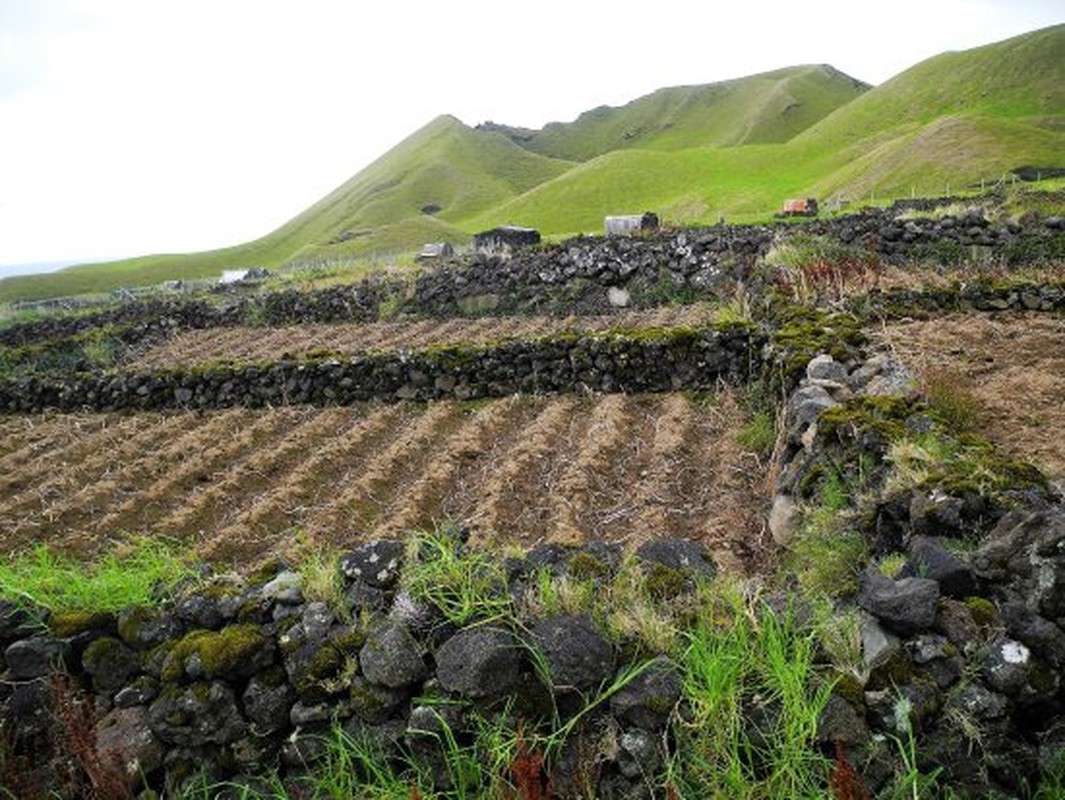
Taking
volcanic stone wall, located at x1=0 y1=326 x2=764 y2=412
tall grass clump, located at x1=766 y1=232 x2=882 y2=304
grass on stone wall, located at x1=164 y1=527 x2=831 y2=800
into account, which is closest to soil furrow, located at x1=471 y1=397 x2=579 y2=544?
volcanic stone wall, located at x1=0 y1=326 x2=764 y2=412

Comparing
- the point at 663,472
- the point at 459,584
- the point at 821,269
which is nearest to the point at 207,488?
the point at 663,472

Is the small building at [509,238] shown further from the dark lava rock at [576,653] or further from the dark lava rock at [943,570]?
the dark lava rock at [576,653]

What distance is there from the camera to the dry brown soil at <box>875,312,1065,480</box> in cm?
649

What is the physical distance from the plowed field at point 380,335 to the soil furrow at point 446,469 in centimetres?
619

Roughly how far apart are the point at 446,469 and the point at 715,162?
79.1 meters

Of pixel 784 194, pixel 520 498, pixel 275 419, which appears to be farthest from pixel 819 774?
pixel 784 194

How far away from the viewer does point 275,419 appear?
40.9 ft

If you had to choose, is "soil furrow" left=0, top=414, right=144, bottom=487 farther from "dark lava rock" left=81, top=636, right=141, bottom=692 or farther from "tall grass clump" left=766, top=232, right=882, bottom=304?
"tall grass clump" left=766, top=232, right=882, bottom=304

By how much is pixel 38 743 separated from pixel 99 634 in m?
0.57

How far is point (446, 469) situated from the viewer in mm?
9508

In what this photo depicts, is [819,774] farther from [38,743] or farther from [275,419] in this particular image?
[275,419]

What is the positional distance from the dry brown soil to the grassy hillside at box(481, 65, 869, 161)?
121 metres

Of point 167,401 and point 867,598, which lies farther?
point 167,401

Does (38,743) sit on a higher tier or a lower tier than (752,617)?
lower
